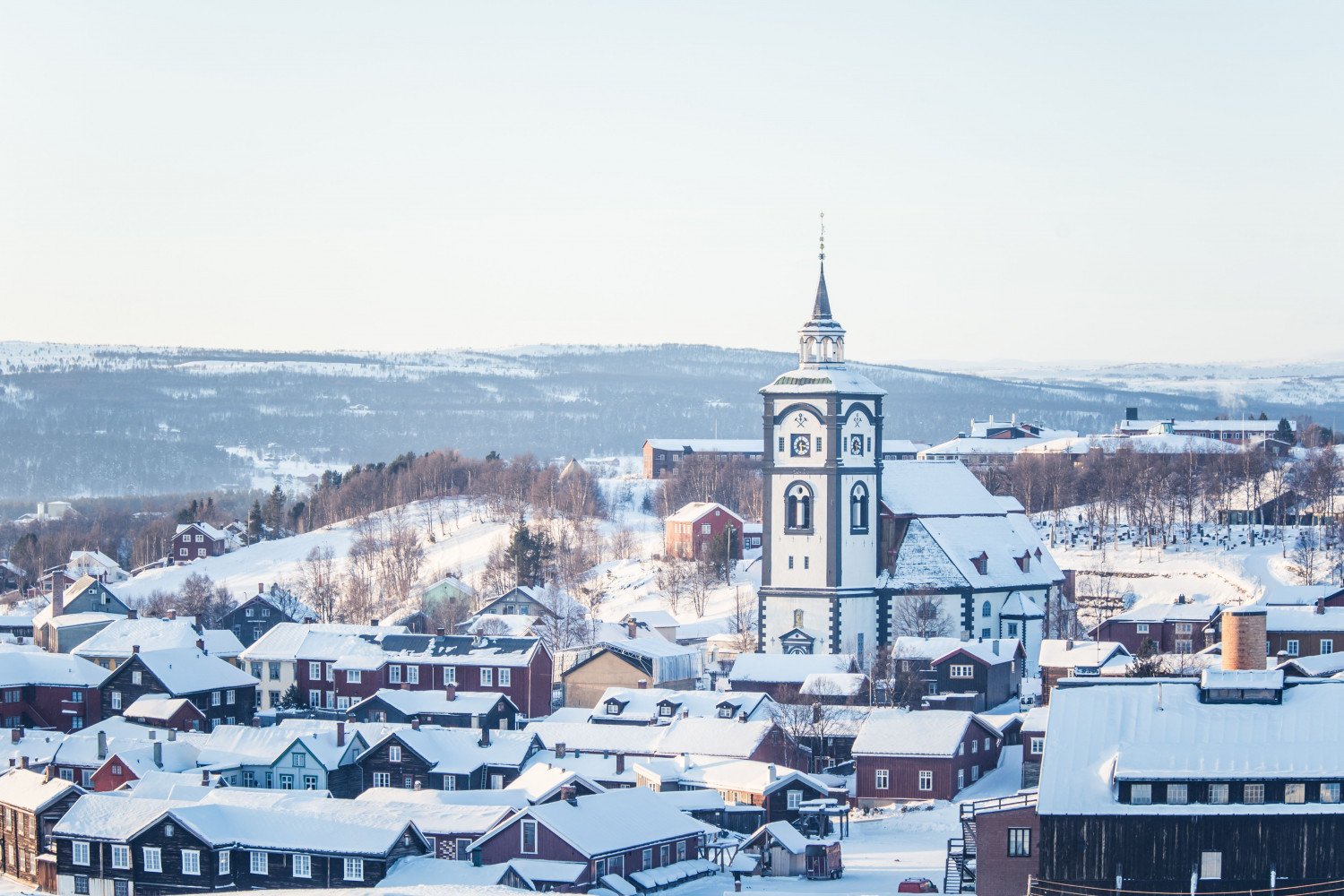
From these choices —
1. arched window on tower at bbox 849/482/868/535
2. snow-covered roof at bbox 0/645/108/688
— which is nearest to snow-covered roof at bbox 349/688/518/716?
snow-covered roof at bbox 0/645/108/688

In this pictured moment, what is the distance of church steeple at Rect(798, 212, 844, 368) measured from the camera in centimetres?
7862

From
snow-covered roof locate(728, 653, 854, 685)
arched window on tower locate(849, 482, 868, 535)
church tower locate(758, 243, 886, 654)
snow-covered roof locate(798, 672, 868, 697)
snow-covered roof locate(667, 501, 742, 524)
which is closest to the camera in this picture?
snow-covered roof locate(798, 672, 868, 697)

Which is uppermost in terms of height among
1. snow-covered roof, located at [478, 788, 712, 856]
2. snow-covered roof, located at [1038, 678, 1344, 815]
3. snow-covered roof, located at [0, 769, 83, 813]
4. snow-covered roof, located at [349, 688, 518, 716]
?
snow-covered roof, located at [1038, 678, 1344, 815]

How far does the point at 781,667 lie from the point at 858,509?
29.0ft

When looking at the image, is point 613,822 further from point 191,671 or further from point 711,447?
point 711,447

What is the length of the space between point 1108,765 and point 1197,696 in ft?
9.43

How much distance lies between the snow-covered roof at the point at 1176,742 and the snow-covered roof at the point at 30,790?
87.8ft

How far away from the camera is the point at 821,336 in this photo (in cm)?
7862

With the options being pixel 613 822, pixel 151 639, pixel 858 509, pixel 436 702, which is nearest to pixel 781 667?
pixel 858 509

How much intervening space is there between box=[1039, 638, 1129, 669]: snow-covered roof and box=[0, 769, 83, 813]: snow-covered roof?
1152 inches

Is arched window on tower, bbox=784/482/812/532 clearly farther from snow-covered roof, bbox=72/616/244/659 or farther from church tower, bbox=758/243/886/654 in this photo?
snow-covered roof, bbox=72/616/244/659

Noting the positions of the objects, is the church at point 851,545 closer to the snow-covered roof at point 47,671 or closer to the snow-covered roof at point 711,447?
the snow-covered roof at point 47,671

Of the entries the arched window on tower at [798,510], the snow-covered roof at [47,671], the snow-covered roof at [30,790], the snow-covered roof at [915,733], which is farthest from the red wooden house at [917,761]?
the snow-covered roof at [47,671]

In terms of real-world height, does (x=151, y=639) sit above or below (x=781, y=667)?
below
